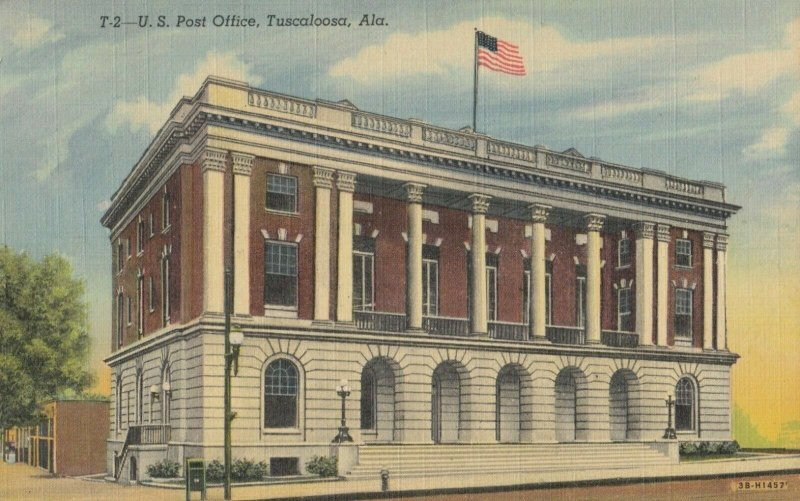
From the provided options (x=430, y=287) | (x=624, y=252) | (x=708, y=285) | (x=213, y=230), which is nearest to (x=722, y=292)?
(x=708, y=285)

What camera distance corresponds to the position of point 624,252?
148ft

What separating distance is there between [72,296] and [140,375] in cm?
590

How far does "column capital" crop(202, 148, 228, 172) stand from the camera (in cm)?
3431

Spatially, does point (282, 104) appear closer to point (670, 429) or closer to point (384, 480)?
point (384, 480)

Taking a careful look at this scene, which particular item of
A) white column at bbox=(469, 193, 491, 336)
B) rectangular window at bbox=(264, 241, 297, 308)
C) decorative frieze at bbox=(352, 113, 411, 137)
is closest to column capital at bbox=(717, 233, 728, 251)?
white column at bbox=(469, 193, 491, 336)

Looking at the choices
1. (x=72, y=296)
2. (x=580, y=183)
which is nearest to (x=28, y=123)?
(x=72, y=296)

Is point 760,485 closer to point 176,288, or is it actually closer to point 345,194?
point 345,194

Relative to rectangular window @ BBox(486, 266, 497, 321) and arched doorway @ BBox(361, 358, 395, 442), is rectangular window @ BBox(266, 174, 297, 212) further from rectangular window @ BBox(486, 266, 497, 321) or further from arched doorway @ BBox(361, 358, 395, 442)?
rectangular window @ BBox(486, 266, 497, 321)

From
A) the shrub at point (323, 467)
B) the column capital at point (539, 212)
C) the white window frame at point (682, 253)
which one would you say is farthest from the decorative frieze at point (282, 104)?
the white window frame at point (682, 253)

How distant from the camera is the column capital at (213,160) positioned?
34312 mm

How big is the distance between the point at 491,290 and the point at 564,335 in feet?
11.7

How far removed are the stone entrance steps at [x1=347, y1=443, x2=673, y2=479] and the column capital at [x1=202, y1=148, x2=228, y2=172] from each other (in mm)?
10009

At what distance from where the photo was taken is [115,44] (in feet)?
85.8

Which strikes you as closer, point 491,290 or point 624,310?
point 491,290
